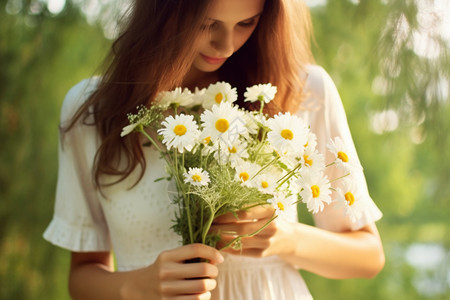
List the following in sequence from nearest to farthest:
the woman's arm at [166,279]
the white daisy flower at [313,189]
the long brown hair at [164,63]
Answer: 1. the white daisy flower at [313,189]
2. the woman's arm at [166,279]
3. the long brown hair at [164,63]

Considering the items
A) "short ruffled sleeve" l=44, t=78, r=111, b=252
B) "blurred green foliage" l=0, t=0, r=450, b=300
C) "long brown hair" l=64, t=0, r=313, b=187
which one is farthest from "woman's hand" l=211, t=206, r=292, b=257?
"blurred green foliage" l=0, t=0, r=450, b=300

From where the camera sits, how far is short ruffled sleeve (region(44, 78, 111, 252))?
1072 mm

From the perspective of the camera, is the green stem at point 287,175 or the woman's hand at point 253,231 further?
the woman's hand at point 253,231

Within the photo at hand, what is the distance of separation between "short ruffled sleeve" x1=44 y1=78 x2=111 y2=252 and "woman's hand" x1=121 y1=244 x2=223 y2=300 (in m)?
0.29

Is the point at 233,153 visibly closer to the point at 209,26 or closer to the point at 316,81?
the point at 209,26

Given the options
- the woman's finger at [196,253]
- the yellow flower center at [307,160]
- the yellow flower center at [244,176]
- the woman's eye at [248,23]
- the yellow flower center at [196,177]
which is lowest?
the woman's finger at [196,253]

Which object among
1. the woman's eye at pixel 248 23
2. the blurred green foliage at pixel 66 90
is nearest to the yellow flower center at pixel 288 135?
the woman's eye at pixel 248 23

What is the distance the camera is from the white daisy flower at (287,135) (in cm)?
69

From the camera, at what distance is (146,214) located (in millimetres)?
989

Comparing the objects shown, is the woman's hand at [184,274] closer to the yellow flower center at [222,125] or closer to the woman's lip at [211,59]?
the yellow flower center at [222,125]

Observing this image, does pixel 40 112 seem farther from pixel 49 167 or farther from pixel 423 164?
pixel 423 164

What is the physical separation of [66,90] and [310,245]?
1.31 metres

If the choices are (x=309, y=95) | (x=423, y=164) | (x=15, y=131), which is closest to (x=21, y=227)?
(x=15, y=131)

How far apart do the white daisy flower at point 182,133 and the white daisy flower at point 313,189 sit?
16cm
